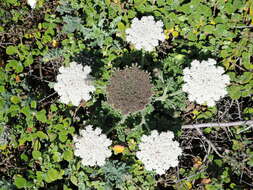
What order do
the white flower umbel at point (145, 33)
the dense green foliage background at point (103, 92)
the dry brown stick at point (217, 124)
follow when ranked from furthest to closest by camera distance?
1. the dry brown stick at point (217, 124)
2. the dense green foliage background at point (103, 92)
3. the white flower umbel at point (145, 33)

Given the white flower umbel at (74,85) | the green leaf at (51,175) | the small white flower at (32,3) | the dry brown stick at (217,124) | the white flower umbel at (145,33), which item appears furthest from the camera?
the small white flower at (32,3)

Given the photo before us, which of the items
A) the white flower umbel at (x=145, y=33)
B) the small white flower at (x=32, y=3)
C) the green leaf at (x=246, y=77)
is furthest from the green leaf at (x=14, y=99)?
the green leaf at (x=246, y=77)

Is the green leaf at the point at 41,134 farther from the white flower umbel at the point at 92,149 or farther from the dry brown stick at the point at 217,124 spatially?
the dry brown stick at the point at 217,124

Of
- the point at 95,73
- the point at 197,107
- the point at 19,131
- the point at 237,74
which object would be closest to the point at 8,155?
the point at 19,131

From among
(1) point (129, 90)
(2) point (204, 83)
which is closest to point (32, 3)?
(1) point (129, 90)

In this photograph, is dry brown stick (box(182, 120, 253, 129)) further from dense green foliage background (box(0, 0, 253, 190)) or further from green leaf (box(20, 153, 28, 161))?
green leaf (box(20, 153, 28, 161))

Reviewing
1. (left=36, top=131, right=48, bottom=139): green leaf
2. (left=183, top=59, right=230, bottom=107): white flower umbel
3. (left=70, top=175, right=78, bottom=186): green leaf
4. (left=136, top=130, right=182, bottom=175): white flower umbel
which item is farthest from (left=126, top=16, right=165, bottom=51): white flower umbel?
(left=70, top=175, right=78, bottom=186): green leaf
